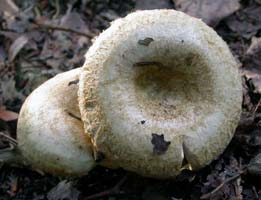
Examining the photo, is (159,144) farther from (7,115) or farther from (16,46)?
(16,46)

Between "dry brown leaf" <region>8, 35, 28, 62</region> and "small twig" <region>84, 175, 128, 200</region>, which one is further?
"dry brown leaf" <region>8, 35, 28, 62</region>

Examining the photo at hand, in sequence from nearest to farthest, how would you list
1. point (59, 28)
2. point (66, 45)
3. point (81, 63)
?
point (81, 63)
point (66, 45)
point (59, 28)

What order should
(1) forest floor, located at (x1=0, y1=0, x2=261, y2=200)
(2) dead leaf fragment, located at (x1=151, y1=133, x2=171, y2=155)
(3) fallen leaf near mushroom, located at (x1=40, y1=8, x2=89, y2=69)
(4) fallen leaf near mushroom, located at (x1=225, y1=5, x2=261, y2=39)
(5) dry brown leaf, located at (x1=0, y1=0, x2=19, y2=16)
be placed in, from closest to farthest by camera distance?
(2) dead leaf fragment, located at (x1=151, y1=133, x2=171, y2=155) < (1) forest floor, located at (x1=0, y1=0, x2=261, y2=200) < (4) fallen leaf near mushroom, located at (x1=225, y1=5, x2=261, y2=39) < (3) fallen leaf near mushroom, located at (x1=40, y1=8, x2=89, y2=69) < (5) dry brown leaf, located at (x1=0, y1=0, x2=19, y2=16)

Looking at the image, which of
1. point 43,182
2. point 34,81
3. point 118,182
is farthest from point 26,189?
point 34,81

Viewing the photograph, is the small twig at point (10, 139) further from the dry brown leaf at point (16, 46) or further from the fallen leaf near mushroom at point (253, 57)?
the fallen leaf near mushroom at point (253, 57)

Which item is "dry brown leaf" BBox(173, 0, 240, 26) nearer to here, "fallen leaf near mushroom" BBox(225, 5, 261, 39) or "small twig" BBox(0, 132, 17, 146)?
"fallen leaf near mushroom" BBox(225, 5, 261, 39)

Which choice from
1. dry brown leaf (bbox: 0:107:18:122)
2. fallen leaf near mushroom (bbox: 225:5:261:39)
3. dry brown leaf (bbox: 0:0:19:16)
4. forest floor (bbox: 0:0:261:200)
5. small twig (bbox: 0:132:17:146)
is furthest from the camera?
dry brown leaf (bbox: 0:0:19:16)

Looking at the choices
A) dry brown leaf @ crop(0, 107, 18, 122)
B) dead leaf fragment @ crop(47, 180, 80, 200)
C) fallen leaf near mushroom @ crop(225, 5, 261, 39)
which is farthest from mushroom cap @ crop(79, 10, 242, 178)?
fallen leaf near mushroom @ crop(225, 5, 261, 39)

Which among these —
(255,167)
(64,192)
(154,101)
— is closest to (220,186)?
(255,167)
